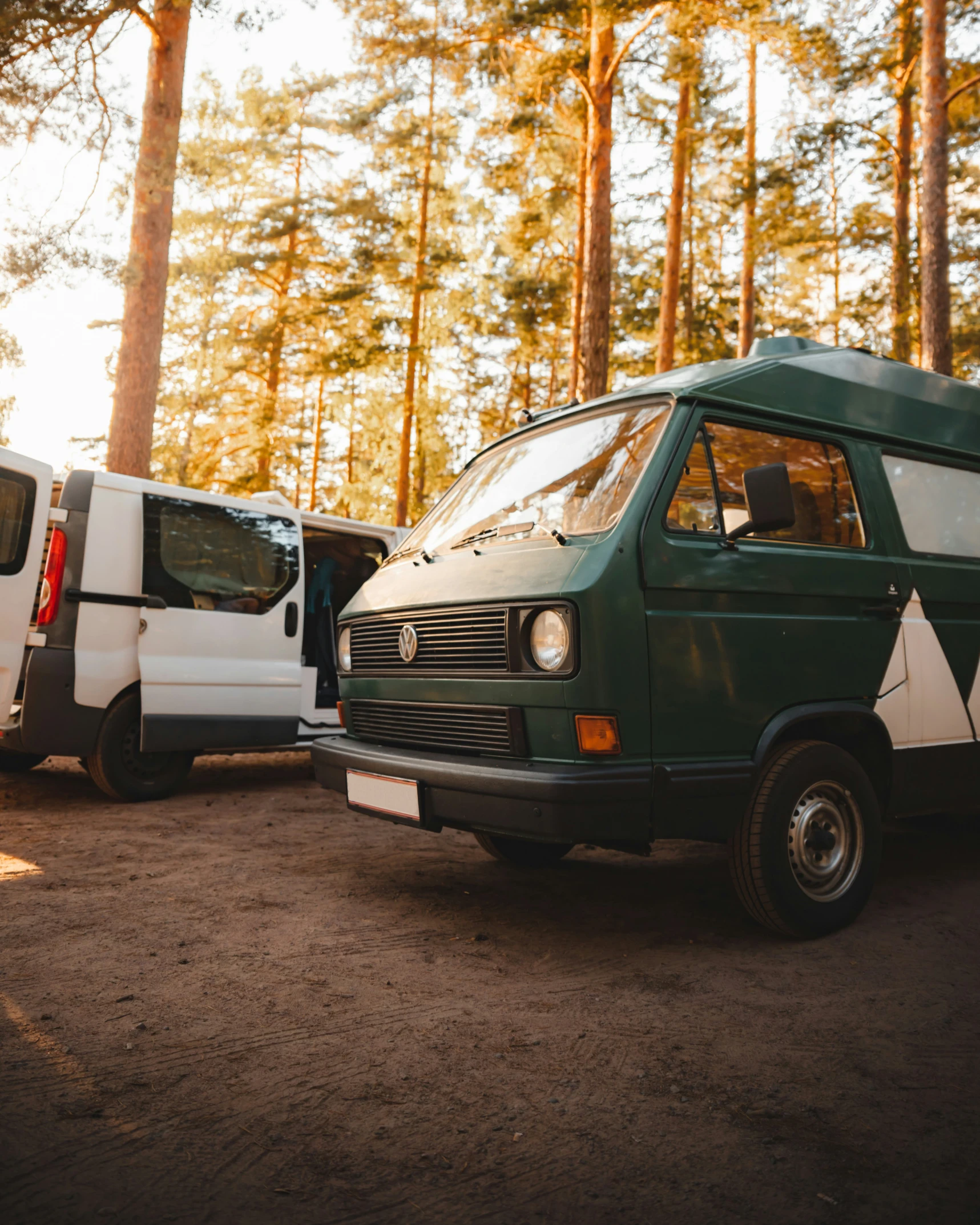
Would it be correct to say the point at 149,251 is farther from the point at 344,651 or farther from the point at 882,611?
the point at 882,611

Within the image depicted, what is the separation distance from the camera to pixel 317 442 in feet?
102

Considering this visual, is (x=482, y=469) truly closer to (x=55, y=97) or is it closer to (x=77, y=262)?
(x=77, y=262)

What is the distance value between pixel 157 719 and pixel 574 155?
559 inches

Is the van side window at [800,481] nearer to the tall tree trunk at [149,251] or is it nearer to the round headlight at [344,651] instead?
the round headlight at [344,651]

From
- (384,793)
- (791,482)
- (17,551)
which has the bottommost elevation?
(384,793)

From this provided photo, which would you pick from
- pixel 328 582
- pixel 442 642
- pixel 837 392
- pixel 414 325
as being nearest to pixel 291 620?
pixel 328 582

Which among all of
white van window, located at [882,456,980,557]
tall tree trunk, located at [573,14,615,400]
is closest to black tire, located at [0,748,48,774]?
white van window, located at [882,456,980,557]

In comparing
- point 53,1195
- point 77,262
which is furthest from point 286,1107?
point 77,262

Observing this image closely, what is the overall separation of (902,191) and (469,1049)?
57.1 ft

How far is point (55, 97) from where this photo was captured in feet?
34.6

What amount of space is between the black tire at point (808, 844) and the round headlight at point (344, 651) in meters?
2.12

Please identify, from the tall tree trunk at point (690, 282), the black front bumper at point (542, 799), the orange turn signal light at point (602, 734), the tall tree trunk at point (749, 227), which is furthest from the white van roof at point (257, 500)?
the tall tree trunk at point (690, 282)

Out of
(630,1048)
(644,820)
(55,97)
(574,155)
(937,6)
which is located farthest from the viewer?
(574,155)

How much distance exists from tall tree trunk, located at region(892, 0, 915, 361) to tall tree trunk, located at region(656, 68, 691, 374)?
12.0 ft
